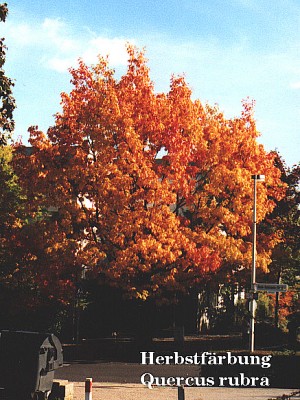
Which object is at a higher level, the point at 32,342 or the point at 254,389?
the point at 32,342

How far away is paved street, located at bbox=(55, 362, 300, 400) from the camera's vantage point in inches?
710

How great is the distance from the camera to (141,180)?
27.6 meters

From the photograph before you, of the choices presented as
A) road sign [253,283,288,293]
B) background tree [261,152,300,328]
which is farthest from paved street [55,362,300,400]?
background tree [261,152,300,328]

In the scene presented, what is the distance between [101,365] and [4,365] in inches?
469

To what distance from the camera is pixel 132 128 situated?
1102 inches

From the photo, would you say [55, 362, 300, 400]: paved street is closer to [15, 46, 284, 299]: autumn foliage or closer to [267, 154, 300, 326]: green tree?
[15, 46, 284, 299]: autumn foliage

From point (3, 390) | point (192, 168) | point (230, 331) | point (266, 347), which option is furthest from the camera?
point (230, 331)

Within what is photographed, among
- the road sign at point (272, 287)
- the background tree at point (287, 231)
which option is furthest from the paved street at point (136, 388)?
the background tree at point (287, 231)

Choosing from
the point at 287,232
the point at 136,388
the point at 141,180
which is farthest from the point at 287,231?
the point at 136,388

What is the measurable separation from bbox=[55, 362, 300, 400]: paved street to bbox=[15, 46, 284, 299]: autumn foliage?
14.0 feet

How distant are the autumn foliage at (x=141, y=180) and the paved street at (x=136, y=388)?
14.0ft

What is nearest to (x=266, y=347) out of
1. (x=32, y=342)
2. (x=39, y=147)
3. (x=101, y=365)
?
(x=101, y=365)

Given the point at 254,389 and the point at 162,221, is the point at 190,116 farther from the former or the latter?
the point at 254,389

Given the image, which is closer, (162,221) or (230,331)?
(162,221)
